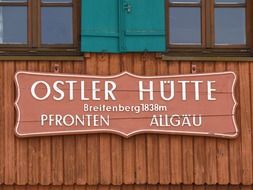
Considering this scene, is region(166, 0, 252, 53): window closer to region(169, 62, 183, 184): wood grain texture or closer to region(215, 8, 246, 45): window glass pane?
region(215, 8, 246, 45): window glass pane

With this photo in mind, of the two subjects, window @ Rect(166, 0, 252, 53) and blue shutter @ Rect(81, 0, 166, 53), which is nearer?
blue shutter @ Rect(81, 0, 166, 53)

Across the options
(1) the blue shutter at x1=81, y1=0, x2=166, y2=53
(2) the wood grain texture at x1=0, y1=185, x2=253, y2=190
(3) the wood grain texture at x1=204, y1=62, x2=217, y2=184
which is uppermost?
(1) the blue shutter at x1=81, y1=0, x2=166, y2=53

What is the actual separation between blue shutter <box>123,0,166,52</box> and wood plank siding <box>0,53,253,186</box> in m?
0.13

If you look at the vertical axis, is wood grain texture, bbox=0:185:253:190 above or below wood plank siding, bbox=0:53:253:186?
below

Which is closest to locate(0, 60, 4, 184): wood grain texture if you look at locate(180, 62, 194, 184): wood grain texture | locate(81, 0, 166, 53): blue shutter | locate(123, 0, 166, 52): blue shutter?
locate(81, 0, 166, 53): blue shutter

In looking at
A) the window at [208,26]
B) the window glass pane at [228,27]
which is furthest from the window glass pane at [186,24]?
the window glass pane at [228,27]

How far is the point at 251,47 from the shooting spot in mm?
8961

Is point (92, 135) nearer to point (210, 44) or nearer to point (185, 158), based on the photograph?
point (185, 158)

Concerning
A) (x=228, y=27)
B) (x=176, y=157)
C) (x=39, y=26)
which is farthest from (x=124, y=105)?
(x=228, y=27)

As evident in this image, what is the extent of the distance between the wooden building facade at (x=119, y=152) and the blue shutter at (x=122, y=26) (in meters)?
0.06

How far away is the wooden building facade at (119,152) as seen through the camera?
859cm

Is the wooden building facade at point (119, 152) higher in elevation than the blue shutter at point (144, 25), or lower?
lower

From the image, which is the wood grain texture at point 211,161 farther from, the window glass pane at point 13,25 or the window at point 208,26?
the window glass pane at point 13,25

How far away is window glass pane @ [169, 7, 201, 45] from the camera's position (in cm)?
898
